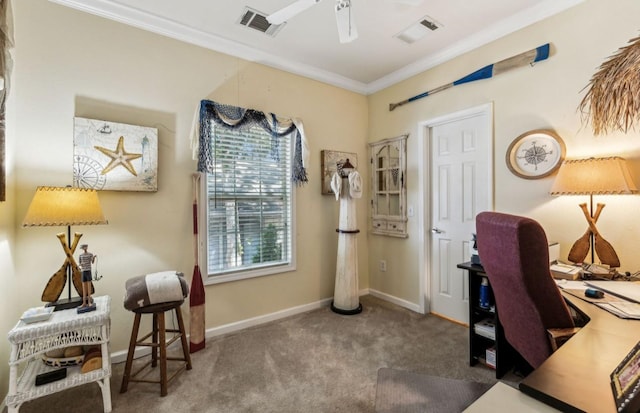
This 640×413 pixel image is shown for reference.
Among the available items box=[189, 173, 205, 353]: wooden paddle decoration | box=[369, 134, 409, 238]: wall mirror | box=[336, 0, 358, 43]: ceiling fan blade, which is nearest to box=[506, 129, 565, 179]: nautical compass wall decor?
box=[369, 134, 409, 238]: wall mirror

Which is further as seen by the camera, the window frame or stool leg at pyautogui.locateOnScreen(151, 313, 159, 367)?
the window frame

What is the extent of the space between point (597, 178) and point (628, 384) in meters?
1.61

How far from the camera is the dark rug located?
112cm

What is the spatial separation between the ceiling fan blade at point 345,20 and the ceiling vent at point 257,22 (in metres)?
0.95

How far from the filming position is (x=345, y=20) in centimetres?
169

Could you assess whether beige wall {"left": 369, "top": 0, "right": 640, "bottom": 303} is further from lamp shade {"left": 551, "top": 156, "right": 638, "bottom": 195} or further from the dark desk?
the dark desk

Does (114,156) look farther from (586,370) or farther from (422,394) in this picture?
(586,370)

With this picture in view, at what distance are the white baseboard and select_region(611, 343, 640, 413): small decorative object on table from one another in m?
2.58

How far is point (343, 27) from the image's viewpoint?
1754 mm

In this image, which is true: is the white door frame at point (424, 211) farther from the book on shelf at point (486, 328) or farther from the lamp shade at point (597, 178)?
the lamp shade at point (597, 178)

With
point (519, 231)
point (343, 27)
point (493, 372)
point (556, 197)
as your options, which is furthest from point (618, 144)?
point (343, 27)

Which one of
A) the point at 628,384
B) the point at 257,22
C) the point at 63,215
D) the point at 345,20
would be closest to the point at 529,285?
the point at 628,384

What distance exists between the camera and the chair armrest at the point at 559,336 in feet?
3.53

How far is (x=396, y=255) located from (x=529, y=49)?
2.37 meters
